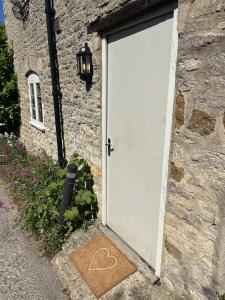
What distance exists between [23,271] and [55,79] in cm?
310

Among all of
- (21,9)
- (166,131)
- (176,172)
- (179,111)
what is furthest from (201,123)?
(21,9)

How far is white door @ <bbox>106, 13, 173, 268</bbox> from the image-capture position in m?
2.28

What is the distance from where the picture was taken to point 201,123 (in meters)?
1.88

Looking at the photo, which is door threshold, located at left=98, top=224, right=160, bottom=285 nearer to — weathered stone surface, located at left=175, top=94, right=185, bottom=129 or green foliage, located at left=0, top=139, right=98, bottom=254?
green foliage, located at left=0, top=139, right=98, bottom=254

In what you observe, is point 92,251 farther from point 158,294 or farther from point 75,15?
point 75,15

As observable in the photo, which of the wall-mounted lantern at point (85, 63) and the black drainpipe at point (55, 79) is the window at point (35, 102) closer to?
the black drainpipe at point (55, 79)

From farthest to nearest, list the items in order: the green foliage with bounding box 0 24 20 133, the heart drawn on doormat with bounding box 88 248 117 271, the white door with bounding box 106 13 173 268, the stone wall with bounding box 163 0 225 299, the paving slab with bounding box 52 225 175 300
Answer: the green foliage with bounding box 0 24 20 133
the heart drawn on doormat with bounding box 88 248 117 271
the paving slab with bounding box 52 225 175 300
the white door with bounding box 106 13 173 268
the stone wall with bounding box 163 0 225 299

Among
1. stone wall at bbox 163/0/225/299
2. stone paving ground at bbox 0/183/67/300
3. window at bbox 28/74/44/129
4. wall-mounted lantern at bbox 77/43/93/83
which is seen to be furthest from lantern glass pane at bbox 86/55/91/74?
window at bbox 28/74/44/129

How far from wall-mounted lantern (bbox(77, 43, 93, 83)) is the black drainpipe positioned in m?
1.26

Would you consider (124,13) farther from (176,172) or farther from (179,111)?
(176,172)

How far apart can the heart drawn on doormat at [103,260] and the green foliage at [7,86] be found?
5861mm

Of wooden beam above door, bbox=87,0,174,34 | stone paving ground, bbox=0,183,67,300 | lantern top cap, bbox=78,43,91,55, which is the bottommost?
stone paving ground, bbox=0,183,67,300

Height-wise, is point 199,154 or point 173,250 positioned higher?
point 199,154

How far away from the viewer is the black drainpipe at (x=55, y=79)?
4180mm
